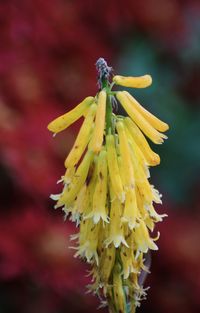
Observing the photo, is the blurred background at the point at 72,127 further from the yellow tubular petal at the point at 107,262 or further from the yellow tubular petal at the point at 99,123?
the yellow tubular petal at the point at 99,123

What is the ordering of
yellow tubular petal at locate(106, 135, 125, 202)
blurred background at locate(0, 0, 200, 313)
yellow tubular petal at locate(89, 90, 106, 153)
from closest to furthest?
yellow tubular petal at locate(89, 90, 106, 153)
yellow tubular petal at locate(106, 135, 125, 202)
blurred background at locate(0, 0, 200, 313)

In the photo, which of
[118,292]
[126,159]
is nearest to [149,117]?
[126,159]

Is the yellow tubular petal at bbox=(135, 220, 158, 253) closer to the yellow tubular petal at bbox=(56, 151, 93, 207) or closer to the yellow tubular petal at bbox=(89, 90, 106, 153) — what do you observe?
the yellow tubular petal at bbox=(56, 151, 93, 207)

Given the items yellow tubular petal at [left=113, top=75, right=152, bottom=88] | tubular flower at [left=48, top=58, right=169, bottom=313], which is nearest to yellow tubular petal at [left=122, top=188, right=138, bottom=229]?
tubular flower at [left=48, top=58, right=169, bottom=313]

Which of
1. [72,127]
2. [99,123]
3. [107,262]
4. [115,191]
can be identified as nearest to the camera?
[99,123]

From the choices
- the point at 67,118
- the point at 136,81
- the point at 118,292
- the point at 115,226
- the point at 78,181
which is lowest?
the point at 118,292

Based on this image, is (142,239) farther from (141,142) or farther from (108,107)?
(108,107)
